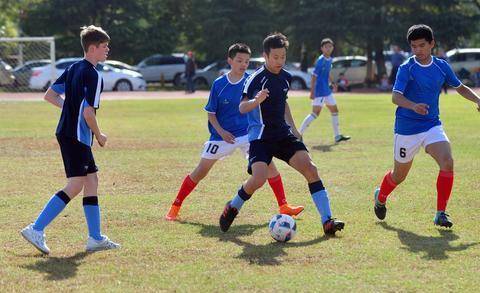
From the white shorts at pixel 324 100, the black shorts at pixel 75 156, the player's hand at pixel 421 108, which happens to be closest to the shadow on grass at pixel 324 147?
the white shorts at pixel 324 100

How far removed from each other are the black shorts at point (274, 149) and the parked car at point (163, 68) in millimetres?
37651

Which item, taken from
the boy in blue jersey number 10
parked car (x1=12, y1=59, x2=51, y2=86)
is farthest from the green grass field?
parked car (x1=12, y1=59, x2=51, y2=86)

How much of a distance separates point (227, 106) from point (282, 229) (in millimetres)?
1825

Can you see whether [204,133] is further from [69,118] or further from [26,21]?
[26,21]

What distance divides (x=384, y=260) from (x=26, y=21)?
4476 centimetres

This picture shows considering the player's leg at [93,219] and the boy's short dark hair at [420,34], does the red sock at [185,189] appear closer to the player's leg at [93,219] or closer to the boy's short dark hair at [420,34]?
the player's leg at [93,219]

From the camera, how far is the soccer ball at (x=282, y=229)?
7168 millimetres

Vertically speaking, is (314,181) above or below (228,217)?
above

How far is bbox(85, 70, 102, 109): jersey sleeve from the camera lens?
667 cm

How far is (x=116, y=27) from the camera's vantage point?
46.8m

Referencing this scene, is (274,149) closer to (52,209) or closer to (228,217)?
(228,217)

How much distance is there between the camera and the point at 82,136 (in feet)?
22.3

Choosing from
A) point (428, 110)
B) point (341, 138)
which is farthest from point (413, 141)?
point (341, 138)

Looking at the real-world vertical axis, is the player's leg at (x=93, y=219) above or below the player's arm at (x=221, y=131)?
below
